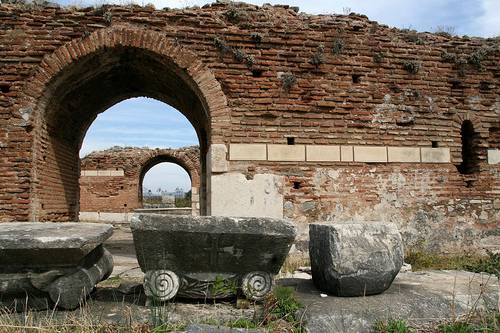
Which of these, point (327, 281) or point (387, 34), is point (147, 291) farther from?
point (387, 34)

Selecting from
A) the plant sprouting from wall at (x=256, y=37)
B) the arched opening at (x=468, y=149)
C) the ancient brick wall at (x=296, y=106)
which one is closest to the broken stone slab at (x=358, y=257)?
the ancient brick wall at (x=296, y=106)

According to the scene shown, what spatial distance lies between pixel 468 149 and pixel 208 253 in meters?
6.53

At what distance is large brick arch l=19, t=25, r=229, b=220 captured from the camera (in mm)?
7285

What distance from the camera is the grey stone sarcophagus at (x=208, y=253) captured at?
370 centimetres

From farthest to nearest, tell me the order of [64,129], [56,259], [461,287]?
1. [64,129]
2. [461,287]
3. [56,259]

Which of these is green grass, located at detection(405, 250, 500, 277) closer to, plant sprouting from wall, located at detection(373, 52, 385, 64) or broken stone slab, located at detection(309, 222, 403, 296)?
broken stone slab, located at detection(309, 222, 403, 296)

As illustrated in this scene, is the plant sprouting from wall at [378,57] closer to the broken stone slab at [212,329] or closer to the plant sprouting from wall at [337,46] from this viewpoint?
the plant sprouting from wall at [337,46]

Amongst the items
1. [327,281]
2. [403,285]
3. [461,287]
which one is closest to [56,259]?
[327,281]

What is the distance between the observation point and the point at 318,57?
7.76 meters

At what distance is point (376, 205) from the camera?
7.66 meters

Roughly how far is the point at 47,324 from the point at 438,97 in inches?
291

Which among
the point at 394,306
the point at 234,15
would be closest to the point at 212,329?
the point at 394,306

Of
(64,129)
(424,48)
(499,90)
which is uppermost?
(424,48)

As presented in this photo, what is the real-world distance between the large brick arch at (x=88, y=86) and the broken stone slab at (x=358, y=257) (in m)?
3.76
